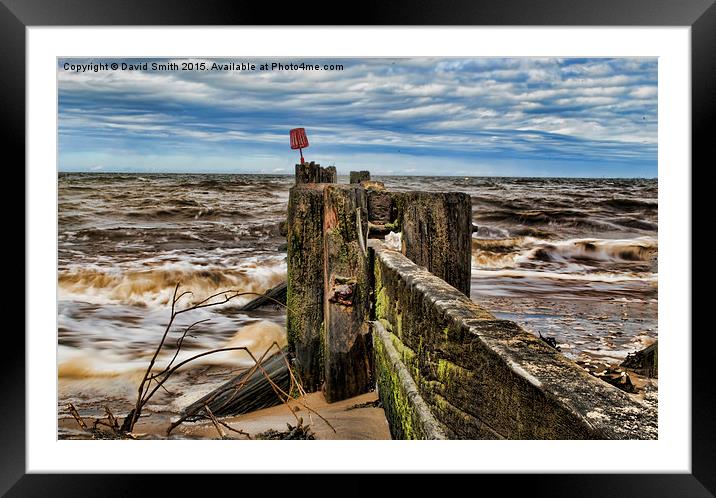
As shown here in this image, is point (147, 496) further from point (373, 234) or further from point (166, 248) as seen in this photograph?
point (166, 248)

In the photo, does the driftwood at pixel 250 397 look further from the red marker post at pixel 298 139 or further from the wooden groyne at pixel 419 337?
the red marker post at pixel 298 139

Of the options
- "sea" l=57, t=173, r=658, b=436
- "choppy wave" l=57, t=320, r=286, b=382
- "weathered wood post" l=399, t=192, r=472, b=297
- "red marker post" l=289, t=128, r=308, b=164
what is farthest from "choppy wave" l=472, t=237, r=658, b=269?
"weathered wood post" l=399, t=192, r=472, b=297

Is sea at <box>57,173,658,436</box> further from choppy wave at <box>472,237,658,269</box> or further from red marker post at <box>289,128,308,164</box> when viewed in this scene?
red marker post at <box>289,128,308,164</box>

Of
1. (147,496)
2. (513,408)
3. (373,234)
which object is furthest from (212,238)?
(513,408)

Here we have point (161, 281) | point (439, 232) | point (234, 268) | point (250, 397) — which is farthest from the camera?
point (234, 268)

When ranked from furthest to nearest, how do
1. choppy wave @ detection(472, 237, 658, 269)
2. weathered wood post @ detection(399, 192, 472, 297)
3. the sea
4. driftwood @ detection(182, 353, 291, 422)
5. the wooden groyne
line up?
choppy wave @ detection(472, 237, 658, 269) < the sea < driftwood @ detection(182, 353, 291, 422) < weathered wood post @ detection(399, 192, 472, 297) < the wooden groyne

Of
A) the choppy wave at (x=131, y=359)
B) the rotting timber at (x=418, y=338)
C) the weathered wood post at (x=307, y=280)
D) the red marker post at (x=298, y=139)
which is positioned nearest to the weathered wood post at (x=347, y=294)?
the rotting timber at (x=418, y=338)

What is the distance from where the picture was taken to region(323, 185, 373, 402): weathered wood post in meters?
3.54

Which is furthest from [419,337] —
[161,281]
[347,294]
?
[161,281]

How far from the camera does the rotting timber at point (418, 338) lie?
1.50 metres

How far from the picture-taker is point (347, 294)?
3.50 m
